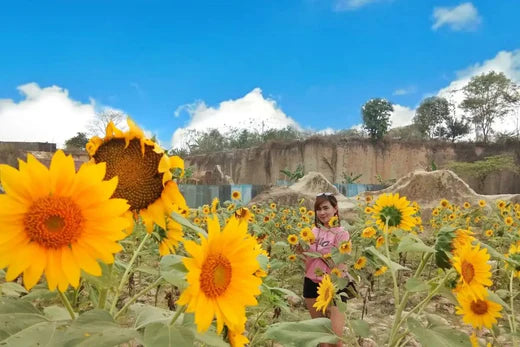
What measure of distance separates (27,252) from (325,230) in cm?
256

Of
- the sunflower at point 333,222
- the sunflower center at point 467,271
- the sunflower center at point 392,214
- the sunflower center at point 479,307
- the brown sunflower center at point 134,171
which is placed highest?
the brown sunflower center at point 134,171

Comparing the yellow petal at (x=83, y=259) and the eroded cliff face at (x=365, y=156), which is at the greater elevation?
the eroded cliff face at (x=365, y=156)

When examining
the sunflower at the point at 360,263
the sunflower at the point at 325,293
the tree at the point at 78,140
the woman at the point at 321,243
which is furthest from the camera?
the tree at the point at 78,140

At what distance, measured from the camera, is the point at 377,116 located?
29969 mm

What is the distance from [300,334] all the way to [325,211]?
6.54 ft

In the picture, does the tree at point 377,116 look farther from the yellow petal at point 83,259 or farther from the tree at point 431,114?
the yellow petal at point 83,259

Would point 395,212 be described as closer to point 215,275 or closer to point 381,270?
point 381,270

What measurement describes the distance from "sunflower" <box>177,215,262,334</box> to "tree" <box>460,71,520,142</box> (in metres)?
34.7

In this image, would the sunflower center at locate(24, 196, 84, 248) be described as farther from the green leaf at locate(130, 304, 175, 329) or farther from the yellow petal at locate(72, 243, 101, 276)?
the green leaf at locate(130, 304, 175, 329)

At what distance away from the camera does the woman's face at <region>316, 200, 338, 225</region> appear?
3.07m

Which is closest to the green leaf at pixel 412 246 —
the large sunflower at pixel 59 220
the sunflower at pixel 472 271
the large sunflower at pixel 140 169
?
the sunflower at pixel 472 271

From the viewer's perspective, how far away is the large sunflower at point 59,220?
22.5 inches

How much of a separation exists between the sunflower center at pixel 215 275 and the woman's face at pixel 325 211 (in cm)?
244

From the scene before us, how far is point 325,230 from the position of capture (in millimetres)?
3006
